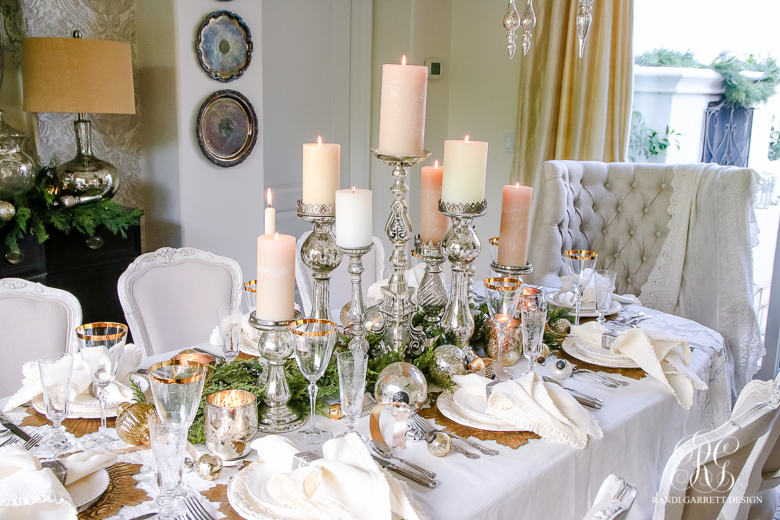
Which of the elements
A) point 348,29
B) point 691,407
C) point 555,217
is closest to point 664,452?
point 691,407

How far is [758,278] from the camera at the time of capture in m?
3.03

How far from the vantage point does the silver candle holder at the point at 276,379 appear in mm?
1207

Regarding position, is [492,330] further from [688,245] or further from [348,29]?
[348,29]

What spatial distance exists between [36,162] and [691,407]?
247 centimetres

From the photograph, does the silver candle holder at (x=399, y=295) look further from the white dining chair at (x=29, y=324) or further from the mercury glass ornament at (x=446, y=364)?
the white dining chair at (x=29, y=324)

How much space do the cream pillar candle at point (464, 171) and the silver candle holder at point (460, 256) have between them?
0.06 ft

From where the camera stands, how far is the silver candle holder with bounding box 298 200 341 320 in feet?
4.44

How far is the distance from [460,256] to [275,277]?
0.42 meters

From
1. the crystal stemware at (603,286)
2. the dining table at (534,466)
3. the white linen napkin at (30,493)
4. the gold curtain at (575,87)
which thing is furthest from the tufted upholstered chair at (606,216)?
the white linen napkin at (30,493)

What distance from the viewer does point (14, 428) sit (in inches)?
46.6

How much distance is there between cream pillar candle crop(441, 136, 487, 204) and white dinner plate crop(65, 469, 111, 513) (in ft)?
2.67

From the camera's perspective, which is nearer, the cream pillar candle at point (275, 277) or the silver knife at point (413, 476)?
the silver knife at point (413, 476)

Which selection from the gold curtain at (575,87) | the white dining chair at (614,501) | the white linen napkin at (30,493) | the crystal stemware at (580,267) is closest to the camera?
the white dining chair at (614,501)

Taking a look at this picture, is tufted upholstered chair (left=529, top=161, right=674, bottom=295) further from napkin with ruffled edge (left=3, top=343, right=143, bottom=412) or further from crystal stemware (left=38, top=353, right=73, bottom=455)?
crystal stemware (left=38, top=353, right=73, bottom=455)
